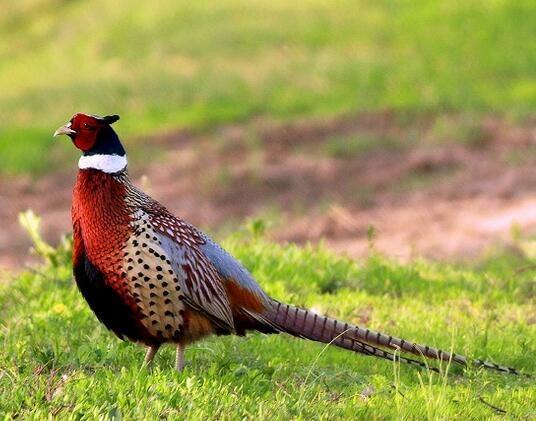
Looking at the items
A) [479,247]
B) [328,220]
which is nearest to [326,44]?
[328,220]

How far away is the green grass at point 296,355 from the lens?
475cm

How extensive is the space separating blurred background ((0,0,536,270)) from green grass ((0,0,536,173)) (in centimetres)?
4

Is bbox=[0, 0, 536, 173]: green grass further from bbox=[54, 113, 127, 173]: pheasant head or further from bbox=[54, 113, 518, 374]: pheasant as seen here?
bbox=[54, 113, 127, 173]: pheasant head

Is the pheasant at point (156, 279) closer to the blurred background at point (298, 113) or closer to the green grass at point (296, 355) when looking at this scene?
the green grass at point (296, 355)

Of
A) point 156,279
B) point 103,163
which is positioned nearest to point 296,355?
point 156,279

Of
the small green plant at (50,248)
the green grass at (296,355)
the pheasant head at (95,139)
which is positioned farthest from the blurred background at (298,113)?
the pheasant head at (95,139)

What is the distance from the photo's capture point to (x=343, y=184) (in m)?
13.7

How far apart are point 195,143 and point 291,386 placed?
10634 mm

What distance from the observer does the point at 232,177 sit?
14.1 meters

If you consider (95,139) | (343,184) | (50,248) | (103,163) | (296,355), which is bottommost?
(296,355)

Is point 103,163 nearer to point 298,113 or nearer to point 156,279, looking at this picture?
point 156,279

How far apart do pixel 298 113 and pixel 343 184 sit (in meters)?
2.81

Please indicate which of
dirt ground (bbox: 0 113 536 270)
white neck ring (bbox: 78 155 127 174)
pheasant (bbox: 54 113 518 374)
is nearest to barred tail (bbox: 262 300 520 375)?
pheasant (bbox: 54 113 518 374)

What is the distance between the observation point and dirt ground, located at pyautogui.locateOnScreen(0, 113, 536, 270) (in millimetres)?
11648
